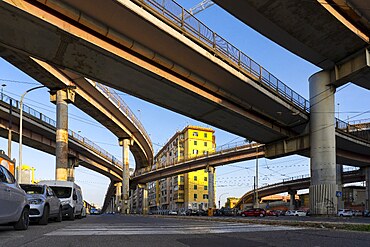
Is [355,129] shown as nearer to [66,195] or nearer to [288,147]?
[288,147]

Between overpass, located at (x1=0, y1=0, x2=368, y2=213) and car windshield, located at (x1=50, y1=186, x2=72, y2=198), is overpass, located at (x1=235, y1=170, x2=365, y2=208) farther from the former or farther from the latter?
car windshield, located at (x1=50, y1=186, x2=72, y2=198)

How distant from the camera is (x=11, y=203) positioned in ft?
32.6

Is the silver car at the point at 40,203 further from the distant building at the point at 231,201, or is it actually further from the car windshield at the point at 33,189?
the distant building at the point at 231,201

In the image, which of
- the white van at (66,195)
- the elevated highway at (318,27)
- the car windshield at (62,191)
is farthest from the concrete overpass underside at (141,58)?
the car windshield at (62,191)

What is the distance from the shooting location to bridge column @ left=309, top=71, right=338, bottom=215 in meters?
34.4

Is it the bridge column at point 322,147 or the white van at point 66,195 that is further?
the bridge column at point 322,147

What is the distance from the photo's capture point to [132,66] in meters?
25.2

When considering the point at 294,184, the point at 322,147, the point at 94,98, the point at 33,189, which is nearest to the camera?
the point at 33,189

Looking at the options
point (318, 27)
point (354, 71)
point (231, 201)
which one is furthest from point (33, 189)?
point (231, 201)

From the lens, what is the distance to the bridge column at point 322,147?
3438 centimetres

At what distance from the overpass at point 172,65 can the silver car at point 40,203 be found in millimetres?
9007

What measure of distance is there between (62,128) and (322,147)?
26760mm

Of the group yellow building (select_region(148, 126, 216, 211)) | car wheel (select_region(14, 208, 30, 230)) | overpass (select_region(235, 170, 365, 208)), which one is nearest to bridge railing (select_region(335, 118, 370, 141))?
overpass (select_region(235, 170, 365, 208))

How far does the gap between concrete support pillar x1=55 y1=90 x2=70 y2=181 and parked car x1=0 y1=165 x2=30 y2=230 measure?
3141cm
